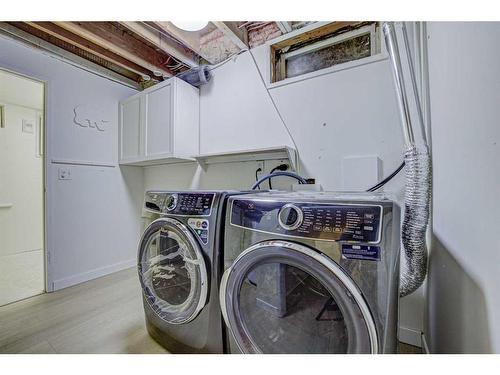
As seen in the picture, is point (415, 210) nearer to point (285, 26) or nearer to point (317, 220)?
point (317, 220)

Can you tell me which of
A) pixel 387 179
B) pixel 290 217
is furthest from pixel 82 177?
pixel 387 179

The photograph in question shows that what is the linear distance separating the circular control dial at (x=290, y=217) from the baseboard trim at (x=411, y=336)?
1.29 m

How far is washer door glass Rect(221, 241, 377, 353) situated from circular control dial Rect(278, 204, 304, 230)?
62 millimetres

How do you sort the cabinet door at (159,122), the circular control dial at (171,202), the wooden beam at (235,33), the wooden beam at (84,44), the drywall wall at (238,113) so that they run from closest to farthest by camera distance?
1. the circular control dial at (171,202)
2. the wooden beam at (235,33)
3. the wooden beam at (84,44)
4. the drywall wall at (238,113)
5. the cabinet door at (159,122)

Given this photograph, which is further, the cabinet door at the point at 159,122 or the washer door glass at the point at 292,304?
the cabinet door at the point at 159,122

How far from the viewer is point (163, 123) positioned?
2250 mm

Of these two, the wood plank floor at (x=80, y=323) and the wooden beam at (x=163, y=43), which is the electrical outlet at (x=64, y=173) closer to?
the wood plank floor at (x=80, y=323)

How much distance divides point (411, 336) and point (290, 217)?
1324 mm

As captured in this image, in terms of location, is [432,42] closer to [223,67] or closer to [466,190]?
[466,190]

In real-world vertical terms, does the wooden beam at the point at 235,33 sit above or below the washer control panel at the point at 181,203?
above

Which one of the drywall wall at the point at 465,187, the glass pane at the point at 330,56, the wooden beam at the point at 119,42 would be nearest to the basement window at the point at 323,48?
the glass pane at the point at 330,56

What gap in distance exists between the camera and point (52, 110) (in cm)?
207

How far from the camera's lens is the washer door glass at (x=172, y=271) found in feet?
3.62

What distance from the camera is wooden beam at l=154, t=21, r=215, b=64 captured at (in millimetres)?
1738
